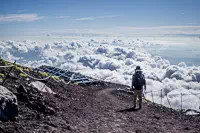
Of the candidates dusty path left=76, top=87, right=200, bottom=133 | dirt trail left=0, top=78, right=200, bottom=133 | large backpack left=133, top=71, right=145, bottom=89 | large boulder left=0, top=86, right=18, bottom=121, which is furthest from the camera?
large backpack left=133, top=71, right=145, bottom=89

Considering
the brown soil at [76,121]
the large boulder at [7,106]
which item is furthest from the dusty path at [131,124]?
the large boulder at [7,106]

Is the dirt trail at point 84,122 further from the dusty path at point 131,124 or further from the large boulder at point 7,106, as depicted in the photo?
the large boulder at point 7,106

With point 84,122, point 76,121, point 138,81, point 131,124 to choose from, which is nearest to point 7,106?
point 76,121

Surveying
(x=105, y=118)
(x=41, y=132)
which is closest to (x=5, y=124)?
(x=41, y=132)

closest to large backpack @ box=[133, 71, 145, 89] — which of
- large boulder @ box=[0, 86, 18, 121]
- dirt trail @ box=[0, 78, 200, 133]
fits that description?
dirt trail @ box=[0, 78, 200, 133]

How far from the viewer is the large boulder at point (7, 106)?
920 centimetres

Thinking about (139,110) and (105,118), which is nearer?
(105,118)

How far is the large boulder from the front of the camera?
9205mm

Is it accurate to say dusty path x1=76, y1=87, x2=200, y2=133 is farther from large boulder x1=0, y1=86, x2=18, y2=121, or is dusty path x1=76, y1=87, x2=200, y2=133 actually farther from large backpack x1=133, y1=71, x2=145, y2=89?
large boulder x1=0, y1=86, x2=18, y2=121

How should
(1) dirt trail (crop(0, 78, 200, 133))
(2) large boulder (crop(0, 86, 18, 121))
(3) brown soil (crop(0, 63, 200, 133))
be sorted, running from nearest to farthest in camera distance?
(2) large boulder (crop(0, 86, 18, 121)) → (1) dirt trail (crop(0, 78, 200, 133)) → (3) brown soil (crop(0, 63, 200, 133))

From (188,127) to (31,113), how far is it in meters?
8.62

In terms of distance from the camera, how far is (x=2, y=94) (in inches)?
376

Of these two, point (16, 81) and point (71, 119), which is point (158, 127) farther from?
point (16, 81)

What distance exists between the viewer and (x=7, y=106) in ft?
31.0
